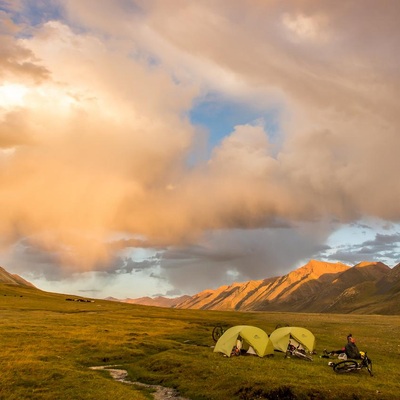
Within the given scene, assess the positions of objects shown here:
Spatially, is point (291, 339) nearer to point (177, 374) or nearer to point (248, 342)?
point (248, 342)

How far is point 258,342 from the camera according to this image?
4525cm

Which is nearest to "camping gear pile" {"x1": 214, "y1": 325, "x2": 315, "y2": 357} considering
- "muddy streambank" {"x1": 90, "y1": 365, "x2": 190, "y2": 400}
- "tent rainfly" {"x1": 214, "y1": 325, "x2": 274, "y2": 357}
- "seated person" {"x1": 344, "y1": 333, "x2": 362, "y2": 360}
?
"tent rainfly" {"x1": 214, "y1": 325, "x2": 274, "y2": 357}

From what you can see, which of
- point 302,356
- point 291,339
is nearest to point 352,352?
point 302,356

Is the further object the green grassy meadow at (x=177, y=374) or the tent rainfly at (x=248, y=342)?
the tent rainfly at (x=248, y=342)

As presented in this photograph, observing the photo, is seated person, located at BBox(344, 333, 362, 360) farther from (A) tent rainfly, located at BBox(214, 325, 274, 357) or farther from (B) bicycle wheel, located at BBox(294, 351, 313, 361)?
(A) tent rainfly, located at BBox(214, 325, 274, 357)

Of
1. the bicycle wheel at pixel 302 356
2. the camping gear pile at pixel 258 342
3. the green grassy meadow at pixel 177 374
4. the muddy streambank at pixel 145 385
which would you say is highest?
the camping gear pile at pixel 258 342

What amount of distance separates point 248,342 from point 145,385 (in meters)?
15.4

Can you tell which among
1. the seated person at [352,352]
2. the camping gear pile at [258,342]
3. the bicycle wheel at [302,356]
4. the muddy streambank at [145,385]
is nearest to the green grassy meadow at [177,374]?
the muddy streambank at [145,385]

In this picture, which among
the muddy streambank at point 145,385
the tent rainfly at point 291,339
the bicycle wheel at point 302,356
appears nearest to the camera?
the muddy streambank at point 145,385

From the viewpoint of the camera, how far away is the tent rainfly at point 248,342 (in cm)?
4481

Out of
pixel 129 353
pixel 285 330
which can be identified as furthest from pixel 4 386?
pixel 285 330

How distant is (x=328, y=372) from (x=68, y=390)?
74.7 ft

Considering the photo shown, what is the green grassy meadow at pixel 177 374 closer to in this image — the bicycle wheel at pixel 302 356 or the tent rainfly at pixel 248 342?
the bicycle wheel at pixel 302 356

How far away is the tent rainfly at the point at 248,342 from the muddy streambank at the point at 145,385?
1181cm
